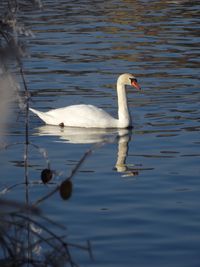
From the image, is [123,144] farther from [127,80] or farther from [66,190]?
[66,190]

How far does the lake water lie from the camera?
9.10 metres

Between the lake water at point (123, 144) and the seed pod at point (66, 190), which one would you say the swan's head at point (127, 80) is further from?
the seed pod at point (66, 190)

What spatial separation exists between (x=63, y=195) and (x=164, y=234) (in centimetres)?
460

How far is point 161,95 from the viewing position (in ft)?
58.5

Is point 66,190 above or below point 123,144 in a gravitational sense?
below

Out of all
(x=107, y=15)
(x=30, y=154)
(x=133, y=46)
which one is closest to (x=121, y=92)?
(x=30, y=154)

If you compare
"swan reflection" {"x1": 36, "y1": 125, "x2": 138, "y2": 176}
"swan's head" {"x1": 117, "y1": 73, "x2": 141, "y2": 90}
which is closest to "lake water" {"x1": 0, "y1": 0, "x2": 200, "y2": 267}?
"swan reflection" {"x1": 36, "y1": 125, "x2": 138, "y2": 176}

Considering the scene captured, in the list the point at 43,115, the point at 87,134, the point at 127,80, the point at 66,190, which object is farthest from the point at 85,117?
the point at 66,190

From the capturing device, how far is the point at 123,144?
14.2 meters

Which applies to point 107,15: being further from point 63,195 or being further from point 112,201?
point 63,195

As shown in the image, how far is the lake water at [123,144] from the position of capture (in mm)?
9102

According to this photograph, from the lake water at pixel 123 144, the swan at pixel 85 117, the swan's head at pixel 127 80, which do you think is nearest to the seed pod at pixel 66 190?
the lake water at pixel 123 144

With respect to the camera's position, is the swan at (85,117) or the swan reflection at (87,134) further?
the swan at (85,117)

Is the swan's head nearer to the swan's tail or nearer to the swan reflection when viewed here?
the swan reflection
